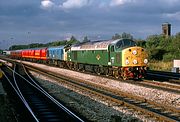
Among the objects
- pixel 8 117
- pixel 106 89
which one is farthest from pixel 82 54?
pixel 8 117

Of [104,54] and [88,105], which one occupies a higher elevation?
[104,54]

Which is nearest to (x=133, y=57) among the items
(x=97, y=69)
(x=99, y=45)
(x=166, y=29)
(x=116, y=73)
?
(x=116, y=73)

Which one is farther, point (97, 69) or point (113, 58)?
point (97, 69)

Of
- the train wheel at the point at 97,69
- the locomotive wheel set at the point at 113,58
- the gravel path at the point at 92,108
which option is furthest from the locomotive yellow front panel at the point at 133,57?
the train wheel at the point at 97,69

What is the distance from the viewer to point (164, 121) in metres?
Answer: 12.1

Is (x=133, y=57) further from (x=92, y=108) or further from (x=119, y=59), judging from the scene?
(x=92, y=108)

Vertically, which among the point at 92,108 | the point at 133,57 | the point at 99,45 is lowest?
the point at 92,108

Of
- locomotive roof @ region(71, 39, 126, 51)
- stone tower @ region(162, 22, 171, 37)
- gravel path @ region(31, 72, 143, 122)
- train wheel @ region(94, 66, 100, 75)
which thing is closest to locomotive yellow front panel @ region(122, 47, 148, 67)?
locomotive roof @ region(71, 39, 126, 51)

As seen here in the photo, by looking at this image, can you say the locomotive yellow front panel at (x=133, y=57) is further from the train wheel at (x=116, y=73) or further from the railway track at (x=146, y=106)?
the railway track at (x=146, y=106)

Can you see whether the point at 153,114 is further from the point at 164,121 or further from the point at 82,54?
the point at 82,54

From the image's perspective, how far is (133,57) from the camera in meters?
26.0

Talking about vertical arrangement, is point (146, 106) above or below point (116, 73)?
below

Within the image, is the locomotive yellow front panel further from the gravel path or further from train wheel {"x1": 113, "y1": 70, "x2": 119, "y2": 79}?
the gravel path

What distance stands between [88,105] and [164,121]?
474 centimetres
